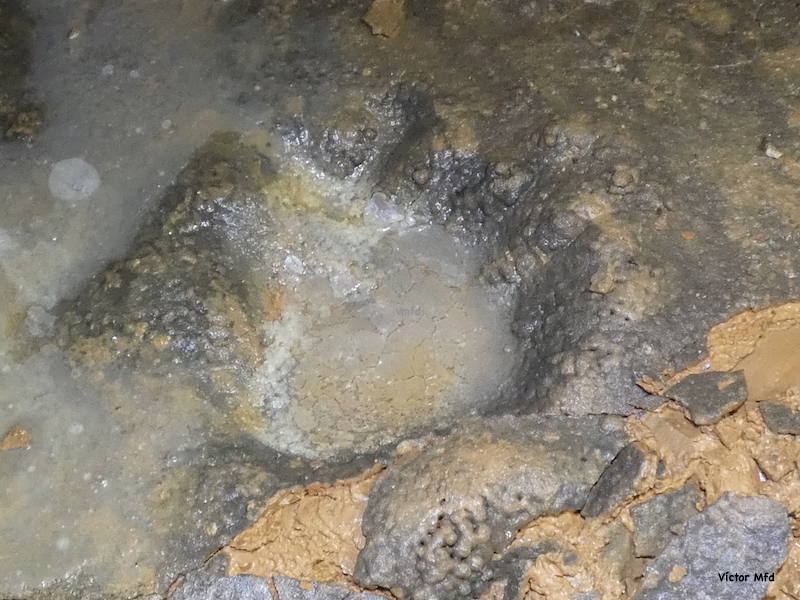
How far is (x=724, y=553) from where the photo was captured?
2.21 metres

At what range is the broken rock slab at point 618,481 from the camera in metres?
2.34

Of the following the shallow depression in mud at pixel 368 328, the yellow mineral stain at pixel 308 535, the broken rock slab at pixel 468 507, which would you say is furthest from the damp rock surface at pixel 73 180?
the broken rock slab at pixel 468 507

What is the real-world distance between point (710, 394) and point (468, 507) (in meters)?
0.79

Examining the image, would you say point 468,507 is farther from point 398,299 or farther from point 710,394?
point 398,299

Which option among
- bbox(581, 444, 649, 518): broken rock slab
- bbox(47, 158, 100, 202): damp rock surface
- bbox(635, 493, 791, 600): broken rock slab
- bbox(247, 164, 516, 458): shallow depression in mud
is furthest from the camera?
bbox(47, 158, 100, 202): damp rock surface

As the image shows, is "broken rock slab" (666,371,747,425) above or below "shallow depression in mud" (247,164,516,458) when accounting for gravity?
above

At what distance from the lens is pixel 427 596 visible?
2.36 metres

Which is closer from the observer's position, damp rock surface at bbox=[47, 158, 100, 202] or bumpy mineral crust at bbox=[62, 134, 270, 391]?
bumpy mineral crust at bbox=[62, 134, 270, 391]

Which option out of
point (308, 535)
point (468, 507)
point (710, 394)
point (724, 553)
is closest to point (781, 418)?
point (710, 394)

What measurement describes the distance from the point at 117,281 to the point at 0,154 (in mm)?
992

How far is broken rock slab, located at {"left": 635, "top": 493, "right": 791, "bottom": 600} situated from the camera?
2197mm

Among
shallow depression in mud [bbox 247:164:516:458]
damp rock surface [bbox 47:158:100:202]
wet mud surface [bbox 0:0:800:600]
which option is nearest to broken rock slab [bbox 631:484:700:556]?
wet mud surface [bbox 0:0:800:600]

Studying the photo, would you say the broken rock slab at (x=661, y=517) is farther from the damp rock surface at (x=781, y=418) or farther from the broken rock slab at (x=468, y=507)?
the damp rock surface at (x=781, y=418)

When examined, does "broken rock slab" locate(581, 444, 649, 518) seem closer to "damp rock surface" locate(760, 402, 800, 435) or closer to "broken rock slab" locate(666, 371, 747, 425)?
"broken rock slab" locate(666, 371, 747, 425)
